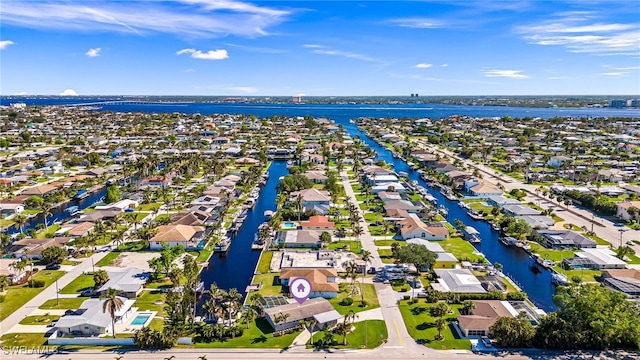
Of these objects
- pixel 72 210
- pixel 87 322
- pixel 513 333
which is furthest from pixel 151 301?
pixel 72 210

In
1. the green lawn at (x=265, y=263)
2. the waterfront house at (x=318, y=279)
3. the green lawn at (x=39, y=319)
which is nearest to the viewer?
the green lawn at (x=39, y=319)

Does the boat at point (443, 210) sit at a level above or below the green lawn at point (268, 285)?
above

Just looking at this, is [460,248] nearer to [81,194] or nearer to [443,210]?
[443,210]

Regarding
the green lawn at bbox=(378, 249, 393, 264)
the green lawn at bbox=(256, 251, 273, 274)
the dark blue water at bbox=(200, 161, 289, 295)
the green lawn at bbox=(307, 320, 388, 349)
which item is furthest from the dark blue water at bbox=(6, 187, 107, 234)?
the green lawn at bbox=(307, 320, 388, 349)

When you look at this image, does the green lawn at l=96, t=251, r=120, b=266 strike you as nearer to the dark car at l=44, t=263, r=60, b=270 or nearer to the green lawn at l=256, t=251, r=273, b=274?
the dark car at l=44, t=263, r=60, b=270

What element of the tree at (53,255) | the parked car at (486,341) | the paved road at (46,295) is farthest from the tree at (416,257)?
the tree at (53,255)

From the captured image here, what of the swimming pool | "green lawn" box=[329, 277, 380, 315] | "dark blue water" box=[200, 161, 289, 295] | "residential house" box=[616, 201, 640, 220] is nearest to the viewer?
the swimming pool

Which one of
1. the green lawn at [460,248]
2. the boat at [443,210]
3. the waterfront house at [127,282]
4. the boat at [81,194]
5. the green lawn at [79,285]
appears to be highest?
the boat at [81,194]

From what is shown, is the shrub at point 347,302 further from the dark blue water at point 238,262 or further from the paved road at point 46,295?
the paved road at point 46,295

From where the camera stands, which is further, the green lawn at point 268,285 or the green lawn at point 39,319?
the green lawn at point 268,285
